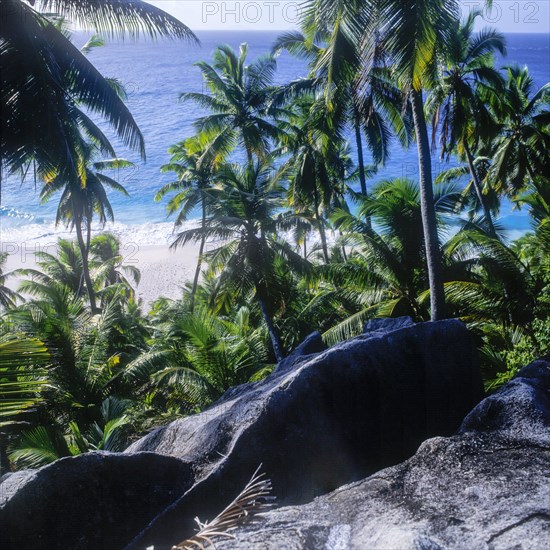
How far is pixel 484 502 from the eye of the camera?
11.3 ft

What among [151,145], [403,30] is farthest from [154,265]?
[403,30]

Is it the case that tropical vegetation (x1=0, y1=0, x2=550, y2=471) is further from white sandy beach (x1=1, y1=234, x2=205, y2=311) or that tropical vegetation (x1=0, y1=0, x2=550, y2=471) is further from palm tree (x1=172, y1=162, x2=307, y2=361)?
white sandy beach (x1=1, y1=234, x2=205, y2=311)

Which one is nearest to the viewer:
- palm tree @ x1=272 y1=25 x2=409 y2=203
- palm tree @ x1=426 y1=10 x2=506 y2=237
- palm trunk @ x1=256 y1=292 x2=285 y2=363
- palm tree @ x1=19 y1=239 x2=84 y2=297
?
palm tree @ x1=272 y1=25 x2=409 y2=203

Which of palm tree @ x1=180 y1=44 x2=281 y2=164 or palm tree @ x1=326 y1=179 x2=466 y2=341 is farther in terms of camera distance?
palm tree @ x1=180 y1=44 x2=281 y2=164

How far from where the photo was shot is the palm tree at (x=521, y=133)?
21047 mm

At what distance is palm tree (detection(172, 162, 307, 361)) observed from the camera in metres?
14.4

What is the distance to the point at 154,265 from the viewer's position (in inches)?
1398

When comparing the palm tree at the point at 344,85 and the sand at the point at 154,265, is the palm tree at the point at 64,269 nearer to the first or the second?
the sand at the point at 154,265

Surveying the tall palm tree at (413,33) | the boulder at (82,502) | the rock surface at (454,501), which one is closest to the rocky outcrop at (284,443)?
the boulder at (82,502)

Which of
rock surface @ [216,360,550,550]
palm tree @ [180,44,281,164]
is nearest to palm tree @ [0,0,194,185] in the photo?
rock surface @ [216,360,550,550]

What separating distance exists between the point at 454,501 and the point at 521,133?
70.3 feet

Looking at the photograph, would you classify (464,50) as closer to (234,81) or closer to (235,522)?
(234,81)

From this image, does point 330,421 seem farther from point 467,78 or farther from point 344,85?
point 467,78

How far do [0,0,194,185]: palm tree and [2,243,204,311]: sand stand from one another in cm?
2207
